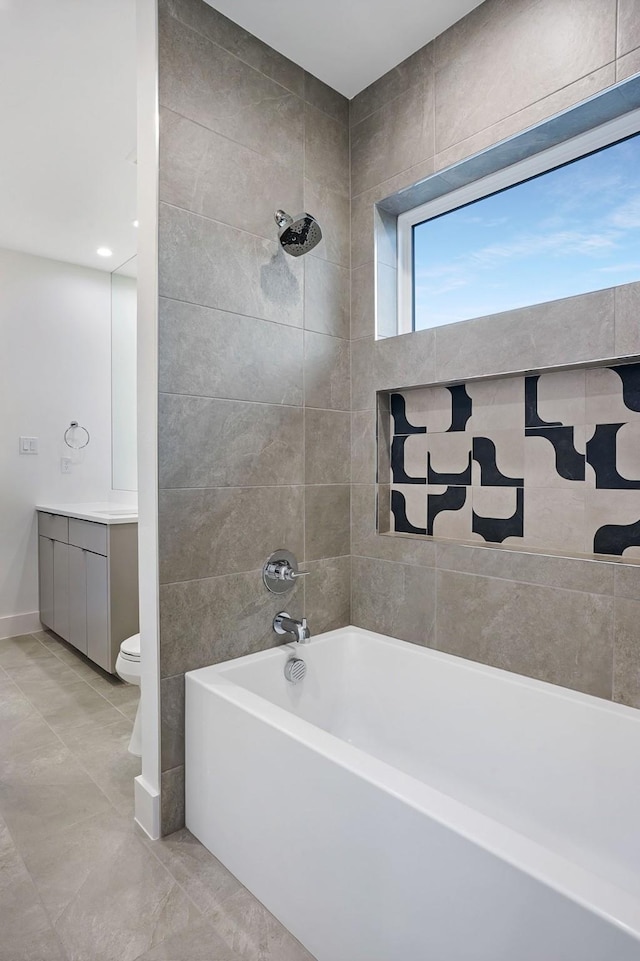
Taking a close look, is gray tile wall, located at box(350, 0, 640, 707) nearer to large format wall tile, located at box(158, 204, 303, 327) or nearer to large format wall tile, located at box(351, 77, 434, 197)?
large format wall tile, located at box(351, 77, 434, 197)

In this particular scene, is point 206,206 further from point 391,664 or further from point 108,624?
point 108,624

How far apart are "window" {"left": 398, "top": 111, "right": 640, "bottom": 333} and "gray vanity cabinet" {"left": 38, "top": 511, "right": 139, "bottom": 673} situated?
6.10 feet

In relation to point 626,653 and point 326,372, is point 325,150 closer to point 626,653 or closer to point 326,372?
point 326,372

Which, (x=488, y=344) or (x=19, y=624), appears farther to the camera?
(x=19, y=624)

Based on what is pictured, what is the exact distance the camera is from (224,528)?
186 centimetres

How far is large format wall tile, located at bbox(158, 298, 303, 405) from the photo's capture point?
1.71 metres

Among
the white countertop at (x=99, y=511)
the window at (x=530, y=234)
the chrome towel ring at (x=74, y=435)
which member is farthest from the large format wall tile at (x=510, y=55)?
the chrome towel ring at (x=74, y=435)

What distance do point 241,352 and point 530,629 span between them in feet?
4.30

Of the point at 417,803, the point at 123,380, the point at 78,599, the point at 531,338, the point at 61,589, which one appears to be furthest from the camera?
the point at 123,380

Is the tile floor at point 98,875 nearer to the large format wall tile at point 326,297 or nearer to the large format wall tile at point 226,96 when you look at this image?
the large format wall tile at point 326,297

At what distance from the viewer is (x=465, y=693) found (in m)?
1.79

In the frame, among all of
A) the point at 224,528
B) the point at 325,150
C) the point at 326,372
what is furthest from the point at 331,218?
the point at 224,528

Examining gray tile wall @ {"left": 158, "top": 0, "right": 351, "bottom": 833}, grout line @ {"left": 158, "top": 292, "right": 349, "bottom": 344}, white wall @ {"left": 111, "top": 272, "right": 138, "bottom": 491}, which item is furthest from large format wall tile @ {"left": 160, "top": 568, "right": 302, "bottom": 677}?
white wall @ {"left": 111, "top": 272, "right": 138, "bottom": 491}

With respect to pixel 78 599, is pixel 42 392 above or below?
above
